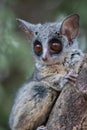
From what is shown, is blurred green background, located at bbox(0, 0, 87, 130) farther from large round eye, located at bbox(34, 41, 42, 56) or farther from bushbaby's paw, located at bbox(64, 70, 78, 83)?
bushbaby's paw, located at bbox(64, 70, 78, 83)

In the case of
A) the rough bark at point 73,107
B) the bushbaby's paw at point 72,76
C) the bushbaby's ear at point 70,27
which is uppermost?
the bushbaby's ear at point 70,27

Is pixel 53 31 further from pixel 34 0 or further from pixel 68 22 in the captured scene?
pixel 34 0

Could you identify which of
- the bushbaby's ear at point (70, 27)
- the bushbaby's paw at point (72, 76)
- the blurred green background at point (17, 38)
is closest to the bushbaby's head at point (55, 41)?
the bushbaby's ear at point (70, 27)

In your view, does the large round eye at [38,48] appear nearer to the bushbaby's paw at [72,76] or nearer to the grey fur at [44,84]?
the grey fur at [44,84]

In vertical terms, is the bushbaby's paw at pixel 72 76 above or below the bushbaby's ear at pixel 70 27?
below

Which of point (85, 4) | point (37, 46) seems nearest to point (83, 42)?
point (85, 4)

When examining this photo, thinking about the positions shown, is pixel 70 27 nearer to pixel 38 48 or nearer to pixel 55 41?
pixel 55 41

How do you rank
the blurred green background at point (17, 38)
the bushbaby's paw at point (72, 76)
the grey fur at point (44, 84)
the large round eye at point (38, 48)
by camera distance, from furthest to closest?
the blurred green background at point (17, 38) → the large round eye at point (38, 48) → the grey fur at point (44, 84) → the bushbaby's paw at point (72, 76)

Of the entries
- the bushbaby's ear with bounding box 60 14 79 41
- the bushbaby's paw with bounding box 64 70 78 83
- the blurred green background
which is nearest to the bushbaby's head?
the bushbaby's ear with bounding box 60 14 79 41
